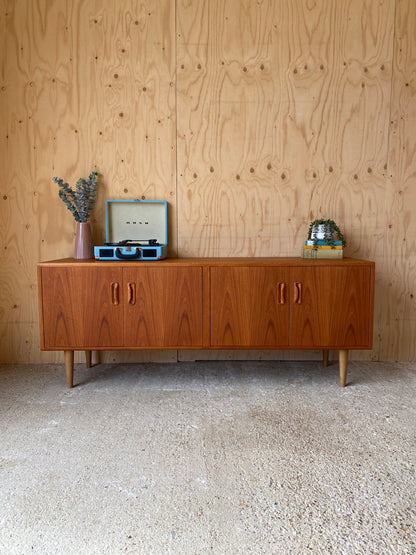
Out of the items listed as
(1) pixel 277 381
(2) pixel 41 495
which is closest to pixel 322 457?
(1) pixel 277 381

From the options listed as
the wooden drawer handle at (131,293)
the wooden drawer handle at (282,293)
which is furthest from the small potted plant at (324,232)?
the wooden drawer handle at (131,293)

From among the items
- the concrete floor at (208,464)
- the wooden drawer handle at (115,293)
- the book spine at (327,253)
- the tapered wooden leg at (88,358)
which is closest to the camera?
the concrete floor at (208,464)

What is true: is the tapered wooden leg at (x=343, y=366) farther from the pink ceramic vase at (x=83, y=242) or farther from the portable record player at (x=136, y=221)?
the pink ceramic vase at (x=83, y=242)

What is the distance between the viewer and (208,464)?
155 centimetres

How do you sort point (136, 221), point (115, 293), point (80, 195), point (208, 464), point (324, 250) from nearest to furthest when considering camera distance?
point (208, 464)
point (115, 293)
point (324, 250)
point (80, 195)
point (136, 221)

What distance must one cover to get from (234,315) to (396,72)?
1.96 m

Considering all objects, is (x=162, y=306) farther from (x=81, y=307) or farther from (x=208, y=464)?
(x=208, y=464)

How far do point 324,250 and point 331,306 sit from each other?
0.38 metres

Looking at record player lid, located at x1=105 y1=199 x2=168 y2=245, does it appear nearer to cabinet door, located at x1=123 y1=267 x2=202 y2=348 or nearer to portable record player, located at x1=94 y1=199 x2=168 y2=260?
portable record player, located at x1=94 y1=199 x2=168 y2=260

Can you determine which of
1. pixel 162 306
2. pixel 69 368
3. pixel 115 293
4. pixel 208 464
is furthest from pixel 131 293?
pixel 208 464

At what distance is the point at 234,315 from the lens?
2.32 meters

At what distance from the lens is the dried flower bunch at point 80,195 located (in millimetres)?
2585

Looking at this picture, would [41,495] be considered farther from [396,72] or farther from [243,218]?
[396,72]

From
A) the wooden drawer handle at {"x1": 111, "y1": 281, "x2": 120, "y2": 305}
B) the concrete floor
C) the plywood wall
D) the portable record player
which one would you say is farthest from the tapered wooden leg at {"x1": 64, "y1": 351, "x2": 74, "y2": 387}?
the portable record player
